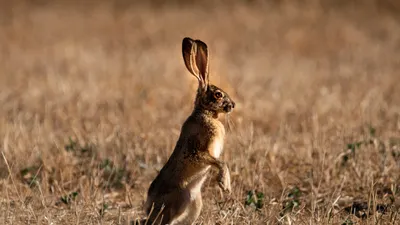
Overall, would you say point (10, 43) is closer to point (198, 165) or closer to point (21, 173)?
point (21, 173)

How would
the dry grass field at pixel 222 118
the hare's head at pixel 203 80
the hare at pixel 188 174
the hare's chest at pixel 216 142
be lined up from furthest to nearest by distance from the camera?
the dry grass field at pixel 222 118 → the hare's head at pixel 203 80 → the hare's chest at pixel 216 142 → the hare at pixel 188 174

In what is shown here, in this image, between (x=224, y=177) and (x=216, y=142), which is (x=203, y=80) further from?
(x=224, y=177)

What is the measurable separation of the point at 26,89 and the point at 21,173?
158 inches

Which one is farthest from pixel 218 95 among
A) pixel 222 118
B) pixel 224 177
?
pixel 222 118

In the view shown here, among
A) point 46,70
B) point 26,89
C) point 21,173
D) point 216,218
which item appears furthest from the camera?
point 46,70

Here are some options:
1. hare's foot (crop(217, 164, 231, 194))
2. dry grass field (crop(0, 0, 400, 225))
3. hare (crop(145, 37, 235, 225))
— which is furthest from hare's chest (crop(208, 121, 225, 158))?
dry grass field (crop(0, 0, 400, 225))

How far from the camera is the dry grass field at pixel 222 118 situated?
545cm

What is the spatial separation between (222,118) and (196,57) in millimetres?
1790

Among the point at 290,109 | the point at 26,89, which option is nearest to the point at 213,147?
the point at 290,109

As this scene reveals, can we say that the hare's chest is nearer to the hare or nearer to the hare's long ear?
the hare

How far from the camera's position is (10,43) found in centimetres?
1450

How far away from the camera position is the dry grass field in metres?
5.45

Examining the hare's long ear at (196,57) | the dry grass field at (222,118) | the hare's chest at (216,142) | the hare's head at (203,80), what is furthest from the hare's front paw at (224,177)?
the hare's long ear at (196,57)

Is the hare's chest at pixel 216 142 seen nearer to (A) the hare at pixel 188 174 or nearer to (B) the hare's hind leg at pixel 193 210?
(A) the hare at pixel 188 174
